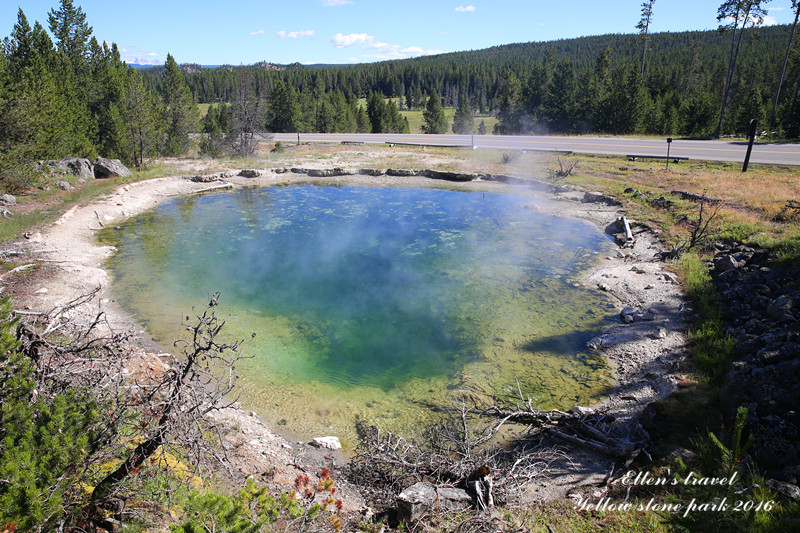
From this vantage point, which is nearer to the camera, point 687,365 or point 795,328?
point 795,328

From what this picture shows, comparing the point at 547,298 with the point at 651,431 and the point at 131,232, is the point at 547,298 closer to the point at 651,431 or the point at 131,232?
the point at 651,431

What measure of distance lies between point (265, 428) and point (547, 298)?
840 centimetres

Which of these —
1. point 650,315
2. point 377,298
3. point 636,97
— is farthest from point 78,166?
point 636,97

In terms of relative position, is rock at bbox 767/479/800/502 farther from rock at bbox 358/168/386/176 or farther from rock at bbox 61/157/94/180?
rock at bbox 61/157/94/180

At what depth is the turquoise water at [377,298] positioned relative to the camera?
869 cm

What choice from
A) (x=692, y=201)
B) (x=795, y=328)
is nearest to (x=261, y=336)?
(x=795, y=328)

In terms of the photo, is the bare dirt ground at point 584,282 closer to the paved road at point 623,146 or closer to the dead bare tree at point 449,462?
the dead bare tree at point 449,462

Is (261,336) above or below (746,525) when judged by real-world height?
below

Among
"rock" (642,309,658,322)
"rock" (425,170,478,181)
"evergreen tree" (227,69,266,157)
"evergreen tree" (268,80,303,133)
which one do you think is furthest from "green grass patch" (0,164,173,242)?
"evergreen tree" (268,80,303,133)

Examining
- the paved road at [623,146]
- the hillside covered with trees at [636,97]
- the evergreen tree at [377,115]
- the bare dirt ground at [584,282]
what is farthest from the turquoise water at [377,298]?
the evergreen tree at [377,115]

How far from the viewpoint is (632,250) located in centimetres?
1567

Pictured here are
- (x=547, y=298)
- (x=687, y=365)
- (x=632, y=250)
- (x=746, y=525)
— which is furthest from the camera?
(x=632, y=250)

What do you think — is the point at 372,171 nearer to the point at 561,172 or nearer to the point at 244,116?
the point at 244,116

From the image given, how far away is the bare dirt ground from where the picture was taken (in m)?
6.20
